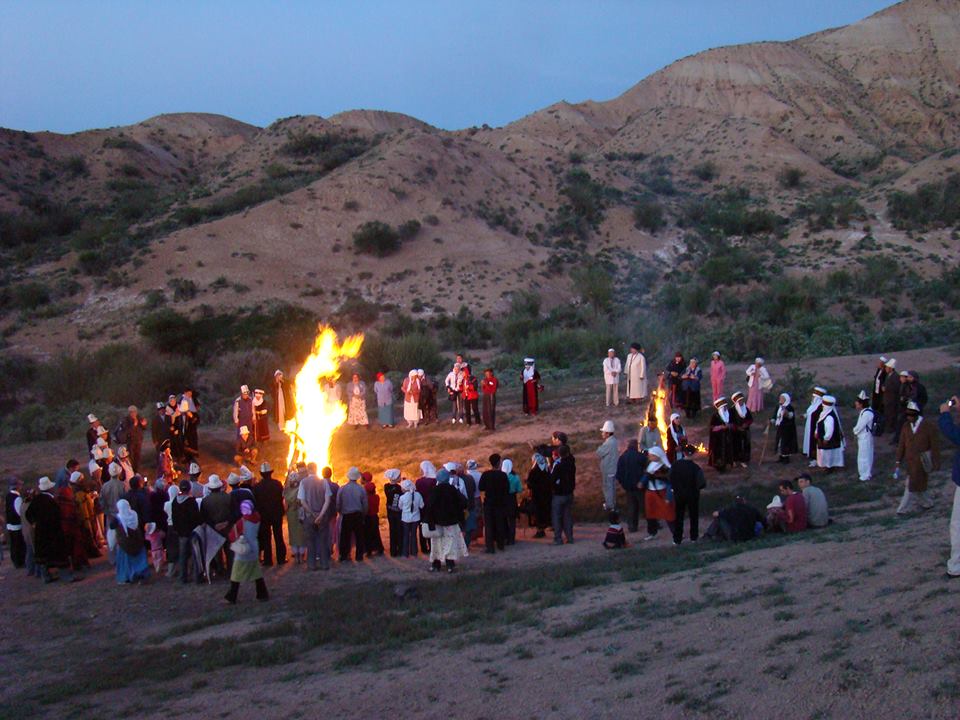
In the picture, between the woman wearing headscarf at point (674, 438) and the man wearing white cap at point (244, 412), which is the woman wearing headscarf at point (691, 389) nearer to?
the woman wearing headscarf at point (674, 438)

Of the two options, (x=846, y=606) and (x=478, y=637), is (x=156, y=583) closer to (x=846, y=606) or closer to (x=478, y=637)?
(x=478, y=637)

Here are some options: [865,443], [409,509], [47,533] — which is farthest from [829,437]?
[47,533]

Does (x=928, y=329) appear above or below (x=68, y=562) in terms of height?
above

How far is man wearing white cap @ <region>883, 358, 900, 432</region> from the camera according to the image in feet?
58.0

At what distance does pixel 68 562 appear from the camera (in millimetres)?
14148

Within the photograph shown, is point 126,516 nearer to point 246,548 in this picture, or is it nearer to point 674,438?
point 246,548

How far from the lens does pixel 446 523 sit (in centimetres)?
1309

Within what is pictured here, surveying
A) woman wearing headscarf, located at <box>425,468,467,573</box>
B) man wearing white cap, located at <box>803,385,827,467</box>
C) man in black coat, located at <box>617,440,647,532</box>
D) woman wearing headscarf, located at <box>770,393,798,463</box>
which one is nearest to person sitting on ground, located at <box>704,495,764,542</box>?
man in black coat, located at <box>617,440,647,532</box>

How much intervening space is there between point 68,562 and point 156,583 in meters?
1.46

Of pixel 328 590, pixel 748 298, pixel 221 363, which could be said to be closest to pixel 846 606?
pixel 328 590

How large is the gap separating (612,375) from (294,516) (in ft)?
32.9

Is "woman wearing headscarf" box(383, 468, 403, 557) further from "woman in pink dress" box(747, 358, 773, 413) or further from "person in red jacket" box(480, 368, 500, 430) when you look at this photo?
"woman in pink dress" box(747, 358, 773, 413)

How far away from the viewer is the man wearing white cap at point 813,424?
16.7 metres

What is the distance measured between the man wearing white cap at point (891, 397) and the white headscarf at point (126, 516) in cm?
1314
